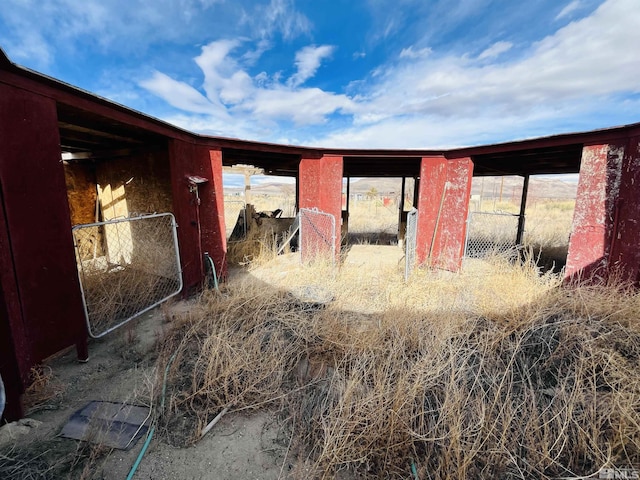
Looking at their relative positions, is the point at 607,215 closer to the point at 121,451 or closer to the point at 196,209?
the point at 121,451

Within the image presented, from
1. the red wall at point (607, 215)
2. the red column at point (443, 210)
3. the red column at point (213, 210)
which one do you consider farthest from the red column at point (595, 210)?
the red column at point (213, 210)

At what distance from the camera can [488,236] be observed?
11062 millimetres

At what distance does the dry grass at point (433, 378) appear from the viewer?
1872mm

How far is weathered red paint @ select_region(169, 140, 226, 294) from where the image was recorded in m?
4.55

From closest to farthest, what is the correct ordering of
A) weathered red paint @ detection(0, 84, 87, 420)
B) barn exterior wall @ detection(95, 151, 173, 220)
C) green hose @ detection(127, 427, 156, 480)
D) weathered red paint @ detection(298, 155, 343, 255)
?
green hose @ detection(127, 427, 156, 480) < weathered red paint @ detection(0, 84, 87, 420) < barn exterior wall @ detection(95, 151, 173, 220) < weathered red paint @ detection(298, 155, 343, 255)

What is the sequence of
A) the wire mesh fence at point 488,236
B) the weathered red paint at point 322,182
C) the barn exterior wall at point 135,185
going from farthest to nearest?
the wire mesh fence at point 488,236
the weathered red paint at point 322,182
the barn exterior wall at point 135,185

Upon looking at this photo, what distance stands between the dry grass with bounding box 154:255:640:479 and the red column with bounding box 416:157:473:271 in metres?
2.01

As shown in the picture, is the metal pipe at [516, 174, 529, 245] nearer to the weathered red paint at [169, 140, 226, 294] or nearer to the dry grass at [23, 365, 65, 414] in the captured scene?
the weathered red paint at [169, 140, 226, 294]

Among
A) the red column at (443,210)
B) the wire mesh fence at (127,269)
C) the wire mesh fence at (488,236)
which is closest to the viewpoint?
the wire mesh fence at (127,269)

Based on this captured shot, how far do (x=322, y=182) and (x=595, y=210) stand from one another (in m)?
4.77

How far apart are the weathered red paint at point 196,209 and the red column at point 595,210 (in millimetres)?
6044

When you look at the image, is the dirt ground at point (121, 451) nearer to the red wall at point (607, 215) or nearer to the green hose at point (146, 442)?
the green hose at point (146, 442)

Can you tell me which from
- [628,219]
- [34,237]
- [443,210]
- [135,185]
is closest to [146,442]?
[34,237]

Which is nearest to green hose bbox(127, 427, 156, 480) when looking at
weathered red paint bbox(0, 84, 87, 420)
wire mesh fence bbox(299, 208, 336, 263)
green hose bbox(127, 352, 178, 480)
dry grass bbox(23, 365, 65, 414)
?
green hose bbox(127, 352, 178, 480)
